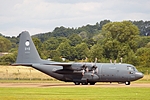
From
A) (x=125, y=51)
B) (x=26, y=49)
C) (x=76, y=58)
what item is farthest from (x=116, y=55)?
(x=26, y=49)

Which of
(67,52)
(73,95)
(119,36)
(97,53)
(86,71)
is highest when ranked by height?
(119,36)

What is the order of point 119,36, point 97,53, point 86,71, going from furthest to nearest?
point 119,36 → point 97,53 → point 86,71

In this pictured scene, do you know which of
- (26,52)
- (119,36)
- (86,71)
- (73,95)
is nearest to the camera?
(73,95)

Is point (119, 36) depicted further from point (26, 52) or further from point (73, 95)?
point (73, 95)

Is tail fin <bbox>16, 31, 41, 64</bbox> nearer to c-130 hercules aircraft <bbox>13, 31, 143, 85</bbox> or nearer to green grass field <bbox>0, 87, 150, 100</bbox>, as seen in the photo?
c-130 hercules aircraft <bbox>13, 31, 143, 85</bbox>

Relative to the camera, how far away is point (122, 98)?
41250mm

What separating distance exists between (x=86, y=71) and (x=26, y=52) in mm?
9530

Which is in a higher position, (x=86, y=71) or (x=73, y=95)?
(x=86, y=71)

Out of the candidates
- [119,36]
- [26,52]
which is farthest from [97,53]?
[26,52]

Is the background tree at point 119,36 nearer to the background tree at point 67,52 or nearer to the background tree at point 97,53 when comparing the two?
the background tree at point 97,53

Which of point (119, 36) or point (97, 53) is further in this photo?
point (119, 36)

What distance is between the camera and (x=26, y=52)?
7088 cm

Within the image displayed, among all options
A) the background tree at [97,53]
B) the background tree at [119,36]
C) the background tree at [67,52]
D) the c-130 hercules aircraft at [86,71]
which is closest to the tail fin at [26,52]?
the c-130 hercules aircraft at [86,71]

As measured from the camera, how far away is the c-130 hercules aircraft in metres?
65.1
